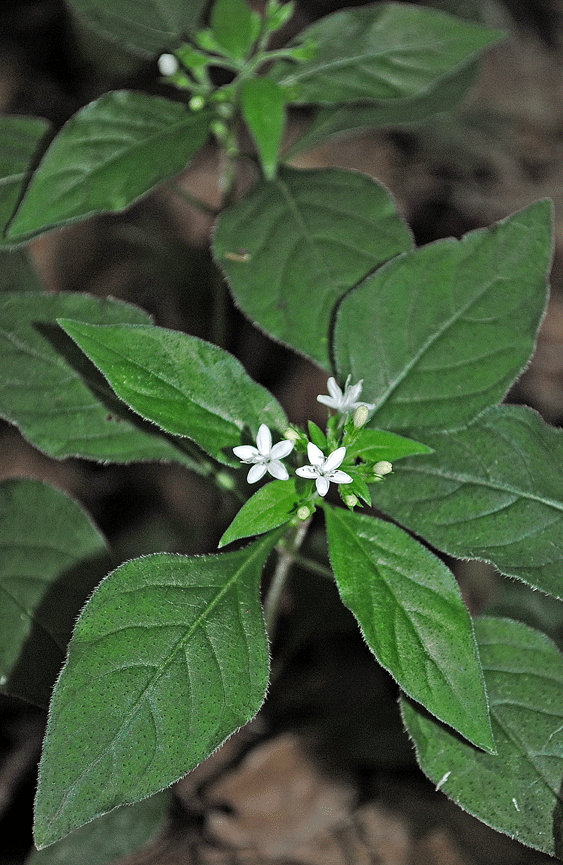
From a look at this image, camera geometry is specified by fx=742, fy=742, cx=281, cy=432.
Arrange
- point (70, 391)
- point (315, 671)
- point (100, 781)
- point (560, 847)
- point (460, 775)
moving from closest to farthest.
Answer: point (100, 781)
point (560, 847)
point (460, 775)
point (70, 391)
point (315, 671)

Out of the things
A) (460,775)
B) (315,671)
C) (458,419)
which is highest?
(458,419)

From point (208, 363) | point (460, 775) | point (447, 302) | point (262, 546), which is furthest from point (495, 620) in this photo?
point (208, 363)

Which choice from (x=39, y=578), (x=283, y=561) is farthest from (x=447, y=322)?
(x=39, y=578)

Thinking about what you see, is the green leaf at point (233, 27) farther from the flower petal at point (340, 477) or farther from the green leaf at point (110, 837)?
the green leaf at point (110, 837)

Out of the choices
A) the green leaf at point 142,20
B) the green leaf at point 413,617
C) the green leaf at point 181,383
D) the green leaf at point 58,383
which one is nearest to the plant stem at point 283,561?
the green leaf at point 413,617

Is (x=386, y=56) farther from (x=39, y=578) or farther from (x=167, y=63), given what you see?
(x=39, y=578)

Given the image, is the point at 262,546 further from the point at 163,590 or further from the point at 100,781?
the point at 100,781

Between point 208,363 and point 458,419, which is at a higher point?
point 208,363
